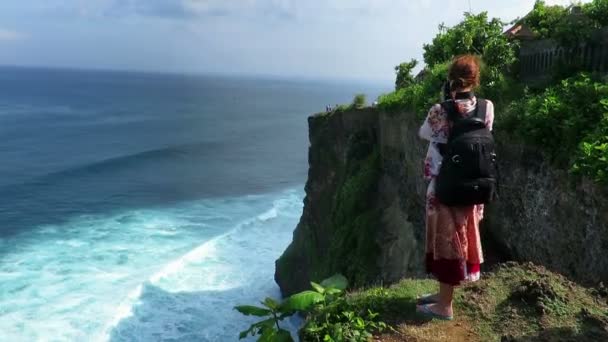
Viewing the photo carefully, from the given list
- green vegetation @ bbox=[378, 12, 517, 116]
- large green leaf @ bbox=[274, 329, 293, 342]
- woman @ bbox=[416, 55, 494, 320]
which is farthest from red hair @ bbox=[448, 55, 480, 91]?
green vegetation @ bbox=[378, 12, 517, 116]

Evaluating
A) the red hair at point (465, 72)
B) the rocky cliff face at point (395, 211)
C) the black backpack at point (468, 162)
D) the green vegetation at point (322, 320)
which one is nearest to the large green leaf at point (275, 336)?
the green vegetation at point (322, 320)

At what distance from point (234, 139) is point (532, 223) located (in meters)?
77.4

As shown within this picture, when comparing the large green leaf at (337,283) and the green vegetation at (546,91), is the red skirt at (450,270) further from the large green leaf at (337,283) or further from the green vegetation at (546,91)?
the green vegetation at (546,91)

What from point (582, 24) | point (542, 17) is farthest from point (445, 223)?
point (542, 17)

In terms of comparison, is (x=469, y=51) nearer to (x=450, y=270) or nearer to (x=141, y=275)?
(x=450, y=270)

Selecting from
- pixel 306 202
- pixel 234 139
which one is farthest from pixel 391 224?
pixel 234 139

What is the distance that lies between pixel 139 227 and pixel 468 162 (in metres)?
37.3

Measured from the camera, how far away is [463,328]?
5.80 metres

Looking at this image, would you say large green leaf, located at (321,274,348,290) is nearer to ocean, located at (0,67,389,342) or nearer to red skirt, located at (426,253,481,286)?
red skirt, located at (426,253,481,286)

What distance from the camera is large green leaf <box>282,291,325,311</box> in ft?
19.0

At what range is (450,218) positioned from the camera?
18.3ft

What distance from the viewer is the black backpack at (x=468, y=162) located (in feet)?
17.2

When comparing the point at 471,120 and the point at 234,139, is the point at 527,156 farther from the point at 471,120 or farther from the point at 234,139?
the point at 234,139

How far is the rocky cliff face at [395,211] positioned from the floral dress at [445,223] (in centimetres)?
315
